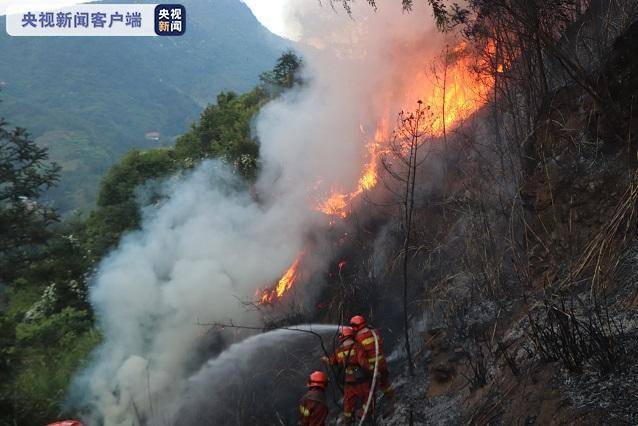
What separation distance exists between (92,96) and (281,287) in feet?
526

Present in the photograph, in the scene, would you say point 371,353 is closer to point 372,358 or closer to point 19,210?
point 372,358

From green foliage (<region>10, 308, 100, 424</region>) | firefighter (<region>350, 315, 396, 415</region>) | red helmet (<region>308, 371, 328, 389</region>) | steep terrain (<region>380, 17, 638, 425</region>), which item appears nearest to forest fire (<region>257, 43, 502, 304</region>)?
steep terrain (<region>380, 17, 638, 425</region>)

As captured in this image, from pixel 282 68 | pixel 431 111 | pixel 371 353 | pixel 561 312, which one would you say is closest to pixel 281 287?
pixel 371 353

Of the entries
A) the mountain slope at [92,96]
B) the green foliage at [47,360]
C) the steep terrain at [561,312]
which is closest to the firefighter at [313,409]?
the steep terrain at [561,312]

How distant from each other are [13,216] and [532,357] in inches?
489

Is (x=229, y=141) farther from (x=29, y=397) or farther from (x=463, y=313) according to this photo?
(x=463, y=313)

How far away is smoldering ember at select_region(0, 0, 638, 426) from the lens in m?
4.82

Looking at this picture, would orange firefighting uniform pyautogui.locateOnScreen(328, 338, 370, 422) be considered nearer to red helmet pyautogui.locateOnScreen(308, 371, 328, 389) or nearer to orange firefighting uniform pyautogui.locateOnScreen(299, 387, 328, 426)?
red helmet pyautogui.locateOnScreen(308, 371, 328, 389)

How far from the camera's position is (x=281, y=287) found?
493 inches

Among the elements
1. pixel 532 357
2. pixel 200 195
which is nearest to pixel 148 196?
pixel 200 195

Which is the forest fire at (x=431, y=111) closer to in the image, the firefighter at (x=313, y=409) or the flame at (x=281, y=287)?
the flame at (x=281, y=287)

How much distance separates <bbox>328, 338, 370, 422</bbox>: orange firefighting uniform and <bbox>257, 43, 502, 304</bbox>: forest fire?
6162mm

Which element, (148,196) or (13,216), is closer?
(13,216)

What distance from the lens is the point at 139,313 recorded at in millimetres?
11312
